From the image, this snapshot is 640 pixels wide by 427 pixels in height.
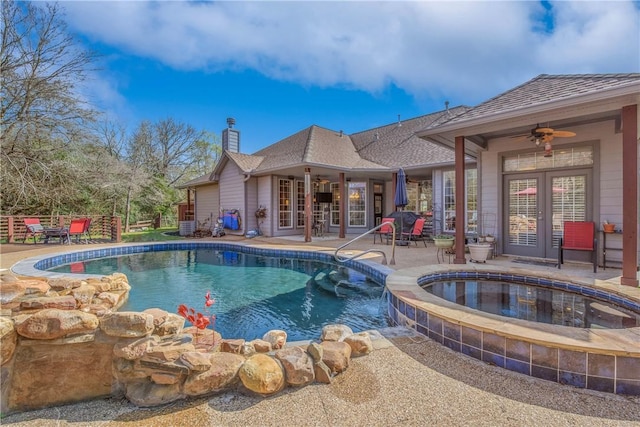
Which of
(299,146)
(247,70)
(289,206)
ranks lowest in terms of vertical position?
(289,206)

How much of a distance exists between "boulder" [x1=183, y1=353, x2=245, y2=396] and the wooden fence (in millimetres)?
11198

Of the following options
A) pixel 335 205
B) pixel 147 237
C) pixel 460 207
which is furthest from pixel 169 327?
pixel 147 237

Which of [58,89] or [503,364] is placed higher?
[58,89]

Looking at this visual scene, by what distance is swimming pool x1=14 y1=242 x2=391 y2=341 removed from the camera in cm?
418

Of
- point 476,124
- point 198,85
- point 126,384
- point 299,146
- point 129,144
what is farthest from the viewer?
point 129,144

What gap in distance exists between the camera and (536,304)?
3941 mm

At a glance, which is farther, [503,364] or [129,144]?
[129,144]

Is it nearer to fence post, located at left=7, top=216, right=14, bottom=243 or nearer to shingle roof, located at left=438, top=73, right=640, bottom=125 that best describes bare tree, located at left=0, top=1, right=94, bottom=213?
fence post, located at left=7, top=216, right=14, bottom=243

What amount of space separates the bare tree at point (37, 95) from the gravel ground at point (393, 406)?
10.9 m

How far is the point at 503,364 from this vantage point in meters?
2.41

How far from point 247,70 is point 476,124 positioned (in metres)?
10.7

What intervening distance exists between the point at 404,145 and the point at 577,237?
777 cm

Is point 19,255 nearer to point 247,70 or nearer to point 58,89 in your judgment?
point 58,89

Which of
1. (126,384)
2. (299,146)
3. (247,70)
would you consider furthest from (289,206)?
(126,384)
